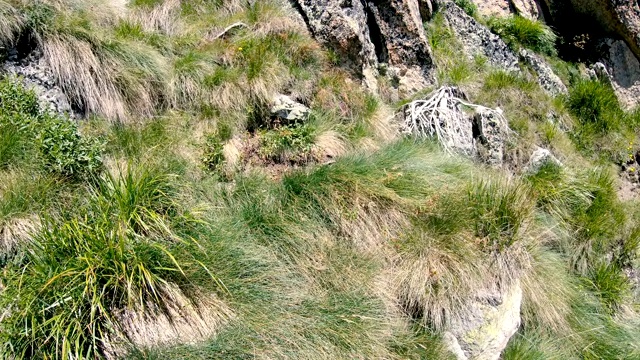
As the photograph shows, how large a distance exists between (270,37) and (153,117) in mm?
2071

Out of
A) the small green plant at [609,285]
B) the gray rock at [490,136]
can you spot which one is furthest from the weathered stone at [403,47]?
the small green plant at [609,285]

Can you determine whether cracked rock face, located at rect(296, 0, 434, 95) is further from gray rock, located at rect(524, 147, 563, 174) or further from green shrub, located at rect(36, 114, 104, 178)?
green shrub, located at rect(36, 114, 104, 178)

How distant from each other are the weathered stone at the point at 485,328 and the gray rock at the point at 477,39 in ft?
18.6

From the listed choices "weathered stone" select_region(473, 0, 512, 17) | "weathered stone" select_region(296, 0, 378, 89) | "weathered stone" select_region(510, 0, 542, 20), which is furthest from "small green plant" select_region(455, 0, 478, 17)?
"weathered stone" select_region(296, 0, 378, 89)

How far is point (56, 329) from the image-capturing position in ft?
10.8

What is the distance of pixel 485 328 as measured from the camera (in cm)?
446

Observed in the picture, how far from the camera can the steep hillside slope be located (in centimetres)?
370

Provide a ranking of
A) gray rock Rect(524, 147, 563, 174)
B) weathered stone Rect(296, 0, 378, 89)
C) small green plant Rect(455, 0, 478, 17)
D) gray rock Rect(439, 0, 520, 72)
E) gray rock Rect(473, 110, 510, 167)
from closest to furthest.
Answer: gray rock Rect(524, 147, 563, 174) → gray rock Rect(473, 110, 510, 167) → weathered stone Rect(296, 0, 378, 89) → gray rock Rect(439, 0, 520, 72) → small green plant Rect(455, 0, 478, 17)

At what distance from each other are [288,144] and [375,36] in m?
3.20

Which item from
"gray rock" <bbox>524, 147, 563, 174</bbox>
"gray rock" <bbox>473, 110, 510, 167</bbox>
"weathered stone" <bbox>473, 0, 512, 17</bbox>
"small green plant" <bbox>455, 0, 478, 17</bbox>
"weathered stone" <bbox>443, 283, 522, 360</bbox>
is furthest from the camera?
Result: "weathered stone" <bbox>473, 0, 512, 17</bbox>

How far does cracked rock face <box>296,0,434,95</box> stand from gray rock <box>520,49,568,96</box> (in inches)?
97.8

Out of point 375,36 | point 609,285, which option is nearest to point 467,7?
point 375,36

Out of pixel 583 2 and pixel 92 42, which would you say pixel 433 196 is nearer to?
pixel 92 42

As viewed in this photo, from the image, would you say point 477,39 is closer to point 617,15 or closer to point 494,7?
point 494,7
